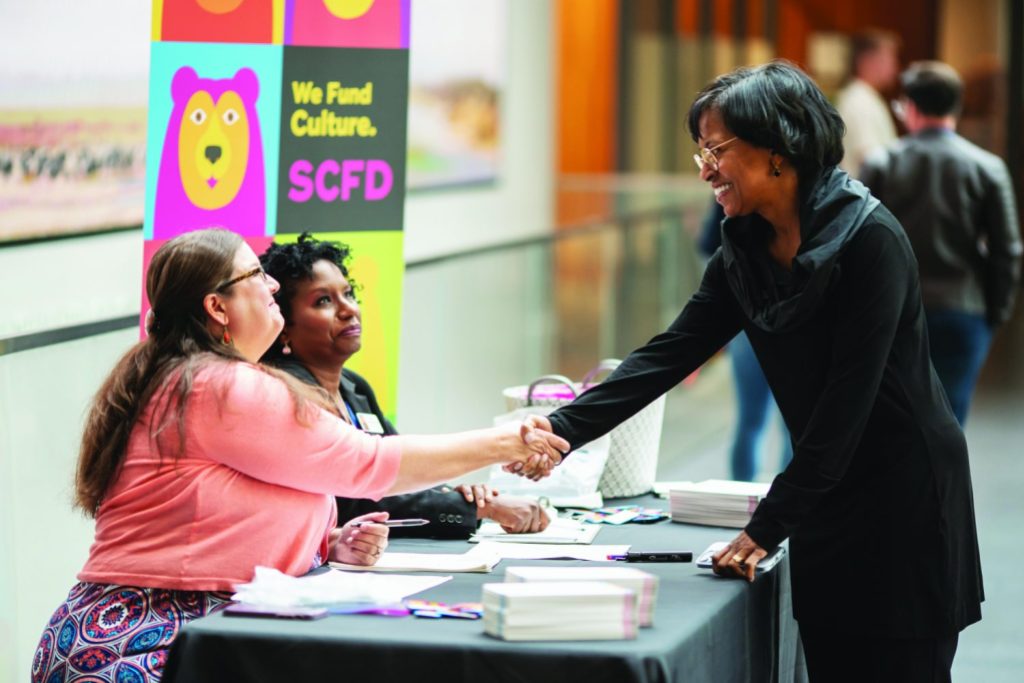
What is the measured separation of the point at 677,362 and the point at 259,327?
951 millimetres

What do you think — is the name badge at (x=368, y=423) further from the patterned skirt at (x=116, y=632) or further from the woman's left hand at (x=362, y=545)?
the patterned skirt at (x=116, y=632)

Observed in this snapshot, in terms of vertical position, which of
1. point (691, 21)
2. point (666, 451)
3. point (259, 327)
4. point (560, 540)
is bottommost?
point (666, 451)

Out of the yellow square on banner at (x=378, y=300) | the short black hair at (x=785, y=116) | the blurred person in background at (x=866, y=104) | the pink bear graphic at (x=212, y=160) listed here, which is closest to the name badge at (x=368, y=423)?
the yellow square on banner at (x=378, y=300)

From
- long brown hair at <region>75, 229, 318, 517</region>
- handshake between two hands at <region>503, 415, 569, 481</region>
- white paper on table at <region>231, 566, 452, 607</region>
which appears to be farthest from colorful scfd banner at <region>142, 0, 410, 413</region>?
white paper on table at <region>231, 566, 452, 607</region>

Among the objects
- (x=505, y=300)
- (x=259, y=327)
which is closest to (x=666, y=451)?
Result: (x=505, y=300)

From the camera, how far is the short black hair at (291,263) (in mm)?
3439

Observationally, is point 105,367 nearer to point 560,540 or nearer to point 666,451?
point 560,540

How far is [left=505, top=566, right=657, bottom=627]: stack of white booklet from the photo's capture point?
2512 mm

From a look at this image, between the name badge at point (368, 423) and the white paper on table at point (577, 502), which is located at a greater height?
the name badge at point (368, 423)

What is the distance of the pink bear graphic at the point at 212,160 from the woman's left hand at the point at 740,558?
5.32ft

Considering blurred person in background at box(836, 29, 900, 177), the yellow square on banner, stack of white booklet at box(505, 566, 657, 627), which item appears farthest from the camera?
blurred person in background at box(836, 29, 900, 177)

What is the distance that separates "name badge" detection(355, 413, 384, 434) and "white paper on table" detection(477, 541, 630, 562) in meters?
0.42

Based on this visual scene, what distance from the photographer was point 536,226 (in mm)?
11281

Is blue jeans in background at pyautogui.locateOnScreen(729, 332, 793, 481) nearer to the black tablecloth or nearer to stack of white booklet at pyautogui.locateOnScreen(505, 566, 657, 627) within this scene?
the black tablecloth
